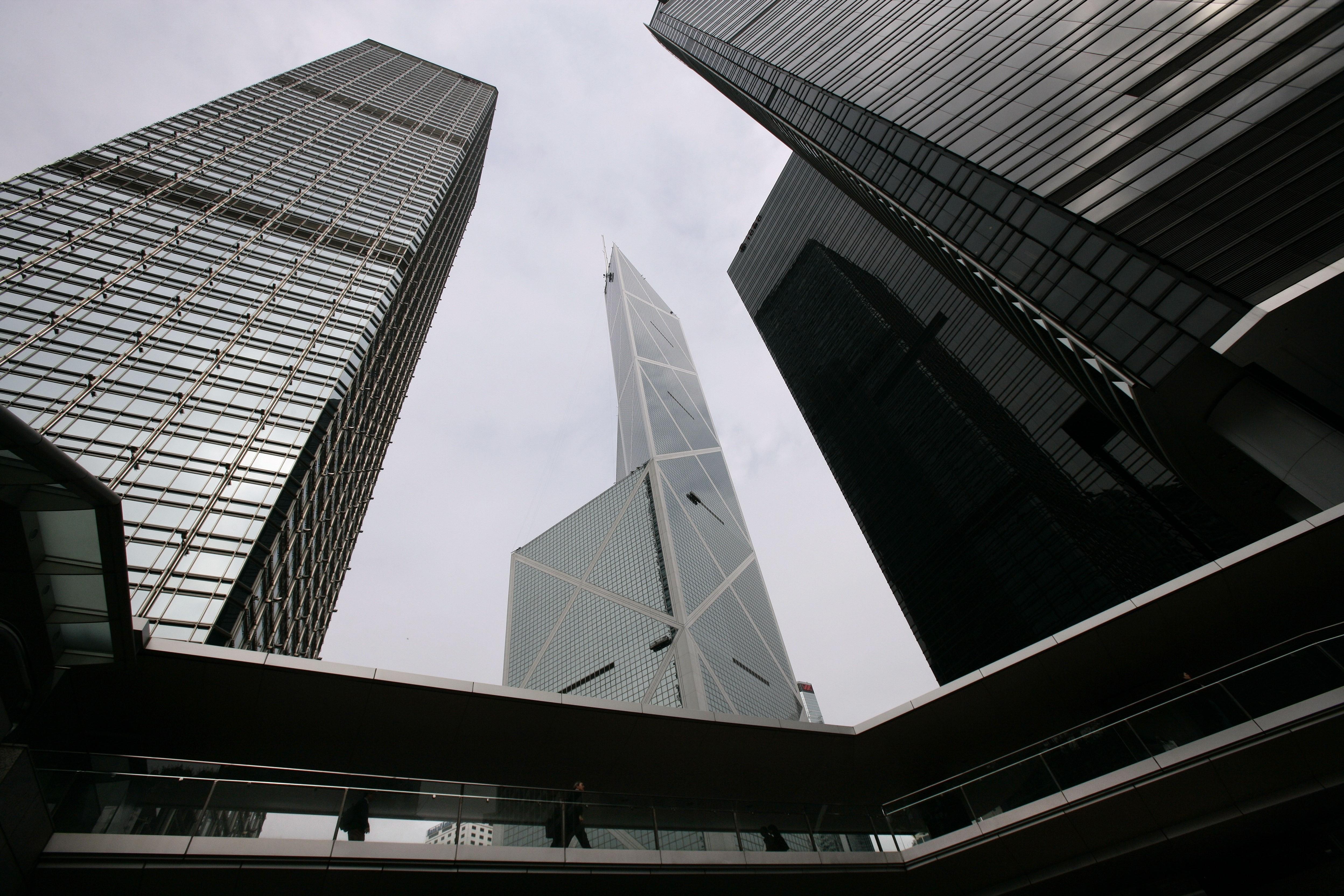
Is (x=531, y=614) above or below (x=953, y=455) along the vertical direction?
above

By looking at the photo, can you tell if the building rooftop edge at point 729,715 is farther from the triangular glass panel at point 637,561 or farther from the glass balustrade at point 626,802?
the triangular glass panel at point 637,561

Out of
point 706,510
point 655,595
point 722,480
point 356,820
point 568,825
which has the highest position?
point 722,480

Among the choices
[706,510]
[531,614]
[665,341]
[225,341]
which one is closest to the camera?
[225,341]

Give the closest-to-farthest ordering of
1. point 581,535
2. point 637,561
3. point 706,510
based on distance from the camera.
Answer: point 637,561, point 581,535, point 706,510

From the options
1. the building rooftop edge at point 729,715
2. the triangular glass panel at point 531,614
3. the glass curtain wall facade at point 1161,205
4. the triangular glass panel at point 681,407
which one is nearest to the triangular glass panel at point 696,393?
the triangular glass panel at point 681,407

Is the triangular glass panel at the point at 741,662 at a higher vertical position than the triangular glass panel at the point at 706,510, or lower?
lower

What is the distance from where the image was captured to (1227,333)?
18.7 m

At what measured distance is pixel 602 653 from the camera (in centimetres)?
7894

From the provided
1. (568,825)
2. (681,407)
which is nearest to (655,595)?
(681,407)

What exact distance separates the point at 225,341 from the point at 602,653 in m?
53.3

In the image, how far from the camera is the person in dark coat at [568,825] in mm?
12250

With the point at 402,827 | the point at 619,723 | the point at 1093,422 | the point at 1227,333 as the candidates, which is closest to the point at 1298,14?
the point at 1227,333

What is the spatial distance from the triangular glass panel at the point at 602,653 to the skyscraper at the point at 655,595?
15cm

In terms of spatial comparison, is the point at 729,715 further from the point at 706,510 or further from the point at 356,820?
the point at 706,510
